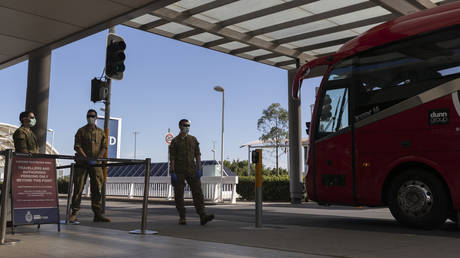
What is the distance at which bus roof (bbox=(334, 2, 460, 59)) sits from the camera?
26.2 feet

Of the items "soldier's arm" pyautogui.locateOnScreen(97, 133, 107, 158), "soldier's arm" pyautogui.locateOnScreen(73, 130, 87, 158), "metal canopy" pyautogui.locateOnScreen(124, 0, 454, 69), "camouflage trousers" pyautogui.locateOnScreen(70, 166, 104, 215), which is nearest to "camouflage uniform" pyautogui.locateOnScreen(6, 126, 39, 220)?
"soldier's arm" pyautogui.locateOnScreen(73, 130, 87, 158)

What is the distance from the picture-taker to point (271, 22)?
1509 centimetres

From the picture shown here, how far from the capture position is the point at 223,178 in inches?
821

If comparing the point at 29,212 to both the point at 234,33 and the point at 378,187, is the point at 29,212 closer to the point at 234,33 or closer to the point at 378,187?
the point at 378,187

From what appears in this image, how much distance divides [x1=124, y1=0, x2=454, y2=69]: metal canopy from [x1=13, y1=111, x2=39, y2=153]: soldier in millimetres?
5601

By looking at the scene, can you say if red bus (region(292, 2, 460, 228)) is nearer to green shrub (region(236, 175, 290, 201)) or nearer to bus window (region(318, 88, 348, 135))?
bus window (region(318, 88, 348, 135))

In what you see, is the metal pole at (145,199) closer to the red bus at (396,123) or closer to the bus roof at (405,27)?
the red bus at (396,123)

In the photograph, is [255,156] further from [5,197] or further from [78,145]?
[5,197]

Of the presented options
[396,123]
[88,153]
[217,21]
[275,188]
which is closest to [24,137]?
[88,153]

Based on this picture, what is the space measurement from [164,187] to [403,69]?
17.4 m

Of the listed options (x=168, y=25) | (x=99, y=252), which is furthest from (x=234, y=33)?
A: (x=99, y=252)

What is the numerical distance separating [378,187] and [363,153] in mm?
630

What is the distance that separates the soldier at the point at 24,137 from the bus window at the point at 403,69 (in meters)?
5.49

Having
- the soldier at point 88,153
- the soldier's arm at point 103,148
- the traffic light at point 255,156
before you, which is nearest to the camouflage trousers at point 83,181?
the soldier at point 88,153
